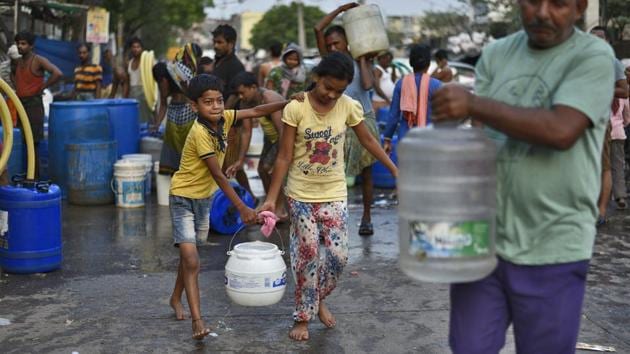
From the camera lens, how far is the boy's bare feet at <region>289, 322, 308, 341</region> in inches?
205

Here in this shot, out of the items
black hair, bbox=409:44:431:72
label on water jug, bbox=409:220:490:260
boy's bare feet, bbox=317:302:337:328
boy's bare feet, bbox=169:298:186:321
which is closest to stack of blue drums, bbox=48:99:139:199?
black hair, bbox=409:44:431:72

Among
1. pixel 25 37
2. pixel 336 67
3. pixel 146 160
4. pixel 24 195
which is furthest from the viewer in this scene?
pixel 25 37

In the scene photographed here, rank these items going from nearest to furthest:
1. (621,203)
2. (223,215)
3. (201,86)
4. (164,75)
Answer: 1. (201,86)
2. (223,215)
3. (164,75)
4. (621,203)

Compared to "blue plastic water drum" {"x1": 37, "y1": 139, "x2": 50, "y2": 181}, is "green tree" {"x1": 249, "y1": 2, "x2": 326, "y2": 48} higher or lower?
higher

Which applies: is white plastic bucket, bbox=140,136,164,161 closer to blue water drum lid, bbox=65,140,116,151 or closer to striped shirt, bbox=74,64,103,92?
blue water drum lid, bbox=65,140,116,151

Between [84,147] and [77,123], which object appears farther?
[77,123]

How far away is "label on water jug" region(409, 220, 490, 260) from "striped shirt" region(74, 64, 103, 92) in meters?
12.2

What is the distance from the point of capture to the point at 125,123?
35.0 feet

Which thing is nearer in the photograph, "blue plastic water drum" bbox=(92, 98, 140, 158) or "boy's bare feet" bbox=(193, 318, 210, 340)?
"boy's bare feet" bbox=(193, 318, 210, 340)

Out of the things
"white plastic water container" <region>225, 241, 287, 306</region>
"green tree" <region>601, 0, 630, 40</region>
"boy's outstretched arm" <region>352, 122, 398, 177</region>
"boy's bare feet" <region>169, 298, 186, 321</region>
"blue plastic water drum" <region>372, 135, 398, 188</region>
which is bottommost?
"blue plastic water drum" <region>372, 135, 398, 188</region>

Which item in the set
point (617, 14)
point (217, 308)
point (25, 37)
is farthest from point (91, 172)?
point (617, 14)

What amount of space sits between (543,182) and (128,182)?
7.43m

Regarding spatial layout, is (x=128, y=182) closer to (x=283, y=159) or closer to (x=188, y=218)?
(x=188, y=218)

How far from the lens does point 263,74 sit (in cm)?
1516
